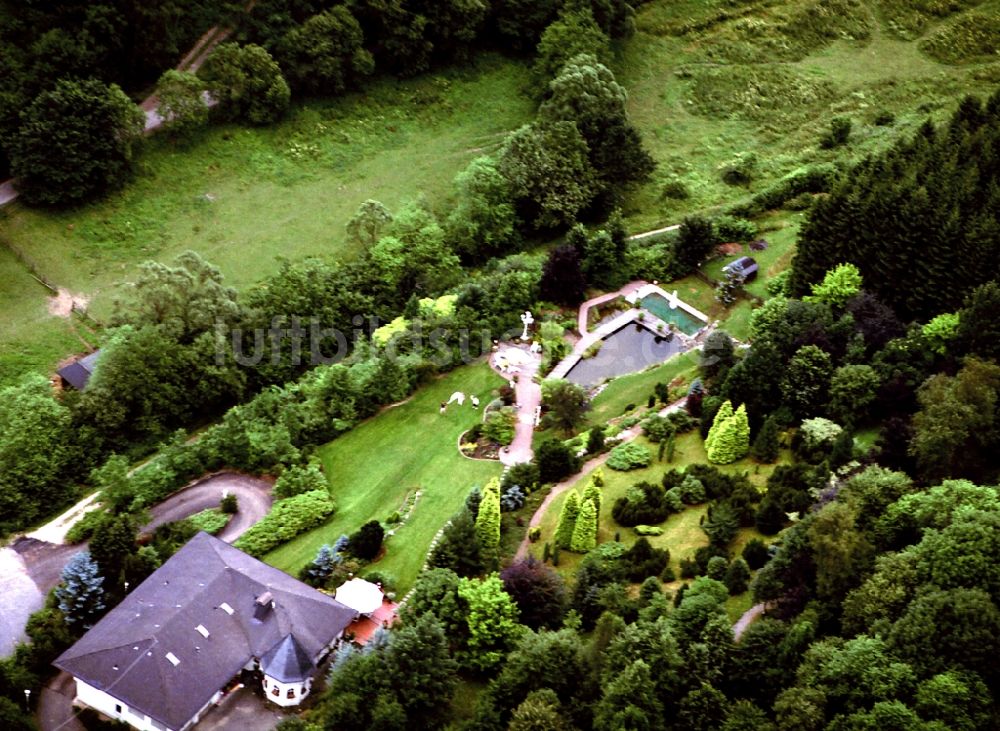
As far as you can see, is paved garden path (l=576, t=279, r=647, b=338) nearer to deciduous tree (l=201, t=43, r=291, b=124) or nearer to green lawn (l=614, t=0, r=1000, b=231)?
green lawn (l=614, t=0, r=1000, b=231)

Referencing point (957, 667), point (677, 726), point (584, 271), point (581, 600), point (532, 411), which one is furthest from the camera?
point (584, 271)

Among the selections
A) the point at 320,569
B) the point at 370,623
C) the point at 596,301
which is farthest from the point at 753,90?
the point at 370,623

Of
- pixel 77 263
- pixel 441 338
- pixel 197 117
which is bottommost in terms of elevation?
pixel 441 338

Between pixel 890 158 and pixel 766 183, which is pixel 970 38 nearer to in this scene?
pixel 766 183

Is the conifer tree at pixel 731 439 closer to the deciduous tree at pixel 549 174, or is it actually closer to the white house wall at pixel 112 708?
the deciduous tree at pixel 549 174

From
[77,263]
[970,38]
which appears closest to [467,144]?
[77,263]

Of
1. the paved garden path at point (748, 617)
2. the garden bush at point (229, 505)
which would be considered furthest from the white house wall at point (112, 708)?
the paved garden path at point (748, 617)

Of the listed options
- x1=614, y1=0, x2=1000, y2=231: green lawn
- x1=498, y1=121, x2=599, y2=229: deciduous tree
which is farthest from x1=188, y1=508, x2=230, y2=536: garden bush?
x1=614, y1=0, x2=1000, y2=231: green lawn
